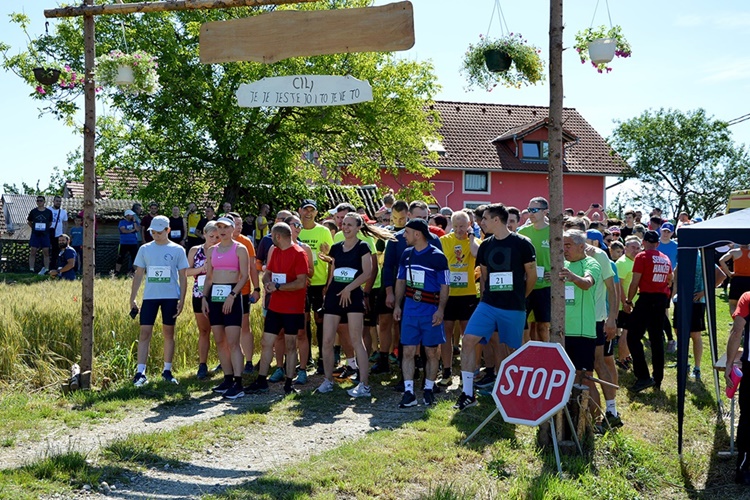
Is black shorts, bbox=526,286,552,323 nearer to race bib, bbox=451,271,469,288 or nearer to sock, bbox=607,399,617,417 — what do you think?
race bib, bbox=451,271,469,288

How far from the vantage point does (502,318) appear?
828 centimetres

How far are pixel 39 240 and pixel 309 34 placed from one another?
49.5ft

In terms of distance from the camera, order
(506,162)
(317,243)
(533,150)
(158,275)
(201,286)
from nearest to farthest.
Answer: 1. (158,275)
2. (201,286)
3. (317,243)
4. (506,162)
5. (533,150)

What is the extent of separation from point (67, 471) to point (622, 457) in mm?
4719

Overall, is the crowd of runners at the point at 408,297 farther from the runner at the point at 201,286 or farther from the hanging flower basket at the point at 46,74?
the hanging flower basket at the point at 46,74

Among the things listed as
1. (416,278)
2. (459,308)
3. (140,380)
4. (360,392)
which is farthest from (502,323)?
(140,380)

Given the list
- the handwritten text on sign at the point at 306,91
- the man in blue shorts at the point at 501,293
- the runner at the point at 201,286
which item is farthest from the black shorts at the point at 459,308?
the handwritten text on sign at the point at 306,91

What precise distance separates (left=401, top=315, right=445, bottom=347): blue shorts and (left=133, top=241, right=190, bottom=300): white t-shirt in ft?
9.80

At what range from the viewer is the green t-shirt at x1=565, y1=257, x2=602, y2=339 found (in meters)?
7.91

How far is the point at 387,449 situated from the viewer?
704 cm

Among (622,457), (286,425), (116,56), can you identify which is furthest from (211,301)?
(622,457)

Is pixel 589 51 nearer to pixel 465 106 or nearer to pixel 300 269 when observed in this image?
pixel 300 269

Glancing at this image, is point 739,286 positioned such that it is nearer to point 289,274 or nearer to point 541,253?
point 541,253

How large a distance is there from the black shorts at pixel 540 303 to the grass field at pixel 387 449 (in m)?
1.33
